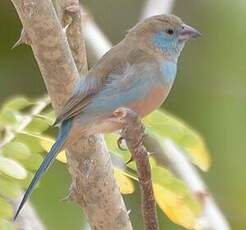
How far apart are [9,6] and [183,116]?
88cm

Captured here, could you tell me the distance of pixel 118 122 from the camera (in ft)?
7.80

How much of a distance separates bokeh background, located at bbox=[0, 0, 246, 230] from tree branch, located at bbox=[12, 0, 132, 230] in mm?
1243

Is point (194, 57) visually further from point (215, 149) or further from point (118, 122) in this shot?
point (118, 122)

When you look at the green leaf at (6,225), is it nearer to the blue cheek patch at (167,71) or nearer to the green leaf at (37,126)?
the green leaf at (37,126)

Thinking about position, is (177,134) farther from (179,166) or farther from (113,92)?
(179,166)

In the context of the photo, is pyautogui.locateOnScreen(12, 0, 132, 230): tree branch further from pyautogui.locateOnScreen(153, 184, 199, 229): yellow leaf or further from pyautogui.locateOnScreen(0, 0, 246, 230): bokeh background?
pyautogui.locateOnScreen(0, 0, 246, 230): bokeh background

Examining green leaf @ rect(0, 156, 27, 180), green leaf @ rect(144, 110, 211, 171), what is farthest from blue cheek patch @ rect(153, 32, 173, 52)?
green leaf @ rect(0, 156, 27, 180)

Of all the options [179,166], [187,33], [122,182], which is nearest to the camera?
[122,182]

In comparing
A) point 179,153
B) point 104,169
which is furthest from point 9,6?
point 104,169

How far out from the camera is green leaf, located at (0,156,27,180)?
2359 mm

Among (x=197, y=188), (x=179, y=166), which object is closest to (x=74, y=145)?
(x=197, y=188)

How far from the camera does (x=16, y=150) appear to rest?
2484 millimetres

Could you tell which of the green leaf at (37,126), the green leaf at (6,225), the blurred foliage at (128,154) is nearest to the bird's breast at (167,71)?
the blurred foliage at (128,154)

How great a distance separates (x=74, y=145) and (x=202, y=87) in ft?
7.28
